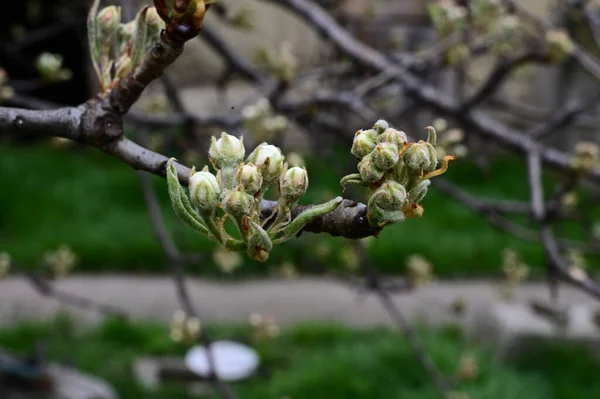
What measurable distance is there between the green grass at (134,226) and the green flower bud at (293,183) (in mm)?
3501

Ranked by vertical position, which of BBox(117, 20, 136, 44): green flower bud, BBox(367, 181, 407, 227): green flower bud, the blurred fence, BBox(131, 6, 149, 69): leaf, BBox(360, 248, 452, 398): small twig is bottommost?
BBox(367, 181, 407, 227): green flower bud

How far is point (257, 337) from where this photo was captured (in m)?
2.25

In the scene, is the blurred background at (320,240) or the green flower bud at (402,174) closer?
the green flower bud at (402,174)

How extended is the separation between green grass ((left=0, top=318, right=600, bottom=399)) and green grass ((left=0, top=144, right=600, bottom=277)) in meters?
0.57

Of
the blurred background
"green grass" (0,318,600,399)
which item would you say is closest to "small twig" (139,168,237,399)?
the blurred background

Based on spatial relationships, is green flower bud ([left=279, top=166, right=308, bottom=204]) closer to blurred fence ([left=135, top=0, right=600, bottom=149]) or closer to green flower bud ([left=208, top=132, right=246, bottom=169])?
green flower bud ([left=208, top=132, right=246, bottom=169])

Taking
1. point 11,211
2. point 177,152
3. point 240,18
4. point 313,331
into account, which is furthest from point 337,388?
point 11,211

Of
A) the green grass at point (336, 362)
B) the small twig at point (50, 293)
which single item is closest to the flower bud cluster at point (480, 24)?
the small twig at point (50, 293)

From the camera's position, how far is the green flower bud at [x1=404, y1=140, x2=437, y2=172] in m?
0.57

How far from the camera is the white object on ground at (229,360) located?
3391 millimetres

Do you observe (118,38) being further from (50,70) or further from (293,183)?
(50,70)

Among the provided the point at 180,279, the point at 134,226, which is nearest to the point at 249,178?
the point at 180,279

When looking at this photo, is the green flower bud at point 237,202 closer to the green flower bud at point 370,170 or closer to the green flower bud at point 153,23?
the green flower bud at point 370,170

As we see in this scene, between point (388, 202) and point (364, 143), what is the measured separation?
7cm
